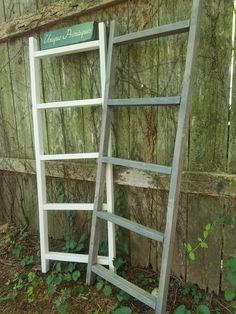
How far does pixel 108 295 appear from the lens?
6.63 ft

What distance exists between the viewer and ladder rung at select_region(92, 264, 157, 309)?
5.70 feet

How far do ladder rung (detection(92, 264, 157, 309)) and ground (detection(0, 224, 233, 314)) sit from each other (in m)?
0.09

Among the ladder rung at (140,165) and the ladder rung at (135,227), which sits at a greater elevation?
the ladder rung at (140,165)

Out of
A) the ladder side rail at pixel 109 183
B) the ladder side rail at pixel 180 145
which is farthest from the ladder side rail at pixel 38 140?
the ladder side rail at pixel 180 145

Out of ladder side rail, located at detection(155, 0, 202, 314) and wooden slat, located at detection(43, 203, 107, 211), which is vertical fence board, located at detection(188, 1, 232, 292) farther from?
wooden slat, located at detection(43, 203, 107, 211)

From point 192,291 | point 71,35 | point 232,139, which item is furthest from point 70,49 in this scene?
point 192,291

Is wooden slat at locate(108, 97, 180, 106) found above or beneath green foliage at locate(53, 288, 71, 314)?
above

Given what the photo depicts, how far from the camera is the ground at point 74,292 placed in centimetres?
192

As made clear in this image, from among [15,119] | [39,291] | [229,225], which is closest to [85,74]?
[15,119]

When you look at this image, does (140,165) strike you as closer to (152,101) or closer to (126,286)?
(152,101)

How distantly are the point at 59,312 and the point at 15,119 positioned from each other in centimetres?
172

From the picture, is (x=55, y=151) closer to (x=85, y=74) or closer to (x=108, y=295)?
(x=85, y=74)

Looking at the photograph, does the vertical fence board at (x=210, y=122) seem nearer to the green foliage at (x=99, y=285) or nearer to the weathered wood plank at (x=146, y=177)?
the weathered wood plank at (x=146, y=177)

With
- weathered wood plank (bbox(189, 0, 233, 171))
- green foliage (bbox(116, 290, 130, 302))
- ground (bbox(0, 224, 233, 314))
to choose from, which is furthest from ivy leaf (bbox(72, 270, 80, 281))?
weathered wood plank (bbox(189, 0, 233, 171))
